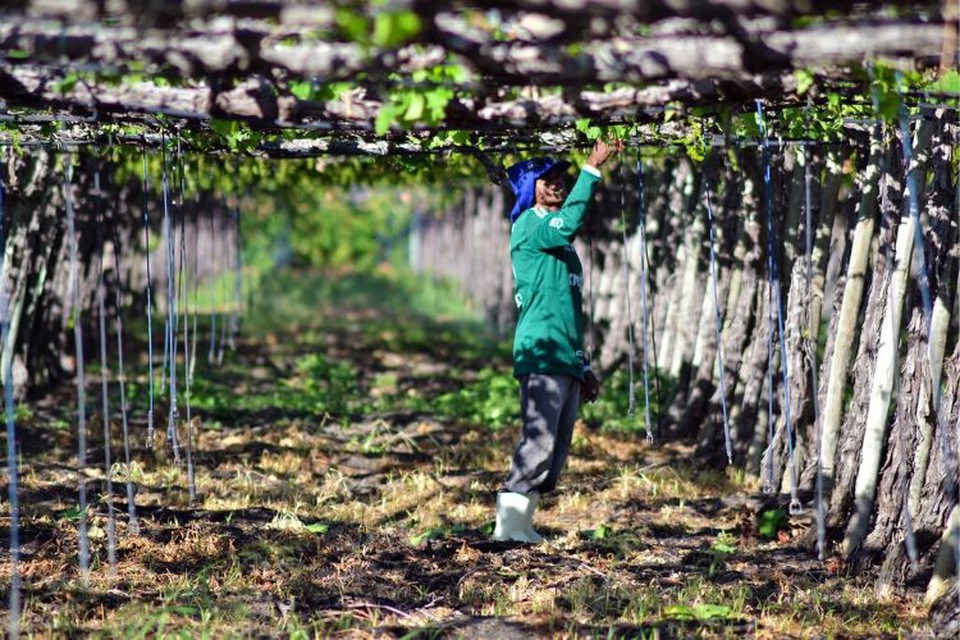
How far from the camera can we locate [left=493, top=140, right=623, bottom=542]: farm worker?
20.6 feet

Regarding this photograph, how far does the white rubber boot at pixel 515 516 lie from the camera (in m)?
6.45

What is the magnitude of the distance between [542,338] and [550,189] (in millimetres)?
752

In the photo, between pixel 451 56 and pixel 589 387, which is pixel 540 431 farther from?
pixel 451 56

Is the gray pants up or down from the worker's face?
down

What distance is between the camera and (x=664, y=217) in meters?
11.6

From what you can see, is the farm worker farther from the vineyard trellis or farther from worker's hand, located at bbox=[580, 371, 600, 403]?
the vineyard trellis

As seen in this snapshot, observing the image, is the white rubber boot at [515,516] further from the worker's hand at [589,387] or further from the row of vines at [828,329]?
the row of vines at [828,329]

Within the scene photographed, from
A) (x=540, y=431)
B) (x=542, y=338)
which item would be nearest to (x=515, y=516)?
(x=540, y=431)

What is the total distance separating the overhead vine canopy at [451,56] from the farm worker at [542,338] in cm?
107

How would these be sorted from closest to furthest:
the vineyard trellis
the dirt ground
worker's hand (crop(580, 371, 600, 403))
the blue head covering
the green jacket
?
the vineyard trellis, the dirt ground, the green jacket, the blue head covering, worker's hand (crop(580, 371, 600, 403))

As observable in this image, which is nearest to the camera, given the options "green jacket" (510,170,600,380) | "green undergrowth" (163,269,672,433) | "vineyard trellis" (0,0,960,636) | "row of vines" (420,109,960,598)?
"vineyard trellis" (0,0,960,636)

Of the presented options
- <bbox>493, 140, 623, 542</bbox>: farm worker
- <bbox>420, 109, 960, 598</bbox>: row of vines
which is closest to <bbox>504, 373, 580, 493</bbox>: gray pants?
<bbox>493, 140, 623, 542</bbox>: farm worker

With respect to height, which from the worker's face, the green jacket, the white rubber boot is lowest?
the white rubber boot

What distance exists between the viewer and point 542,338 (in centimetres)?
628
